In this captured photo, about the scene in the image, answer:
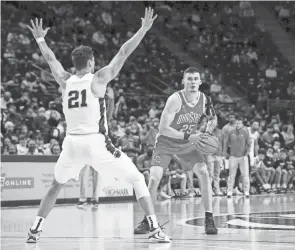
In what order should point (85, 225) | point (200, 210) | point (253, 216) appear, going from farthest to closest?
1. point (200, 210)
2. point (253, 216)
3. point (85, 225)

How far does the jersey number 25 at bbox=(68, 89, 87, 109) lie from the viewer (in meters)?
8.08

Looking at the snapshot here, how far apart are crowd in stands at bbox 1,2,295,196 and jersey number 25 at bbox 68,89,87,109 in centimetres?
987

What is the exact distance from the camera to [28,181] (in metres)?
17.2

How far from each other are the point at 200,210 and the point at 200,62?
57.3 feet

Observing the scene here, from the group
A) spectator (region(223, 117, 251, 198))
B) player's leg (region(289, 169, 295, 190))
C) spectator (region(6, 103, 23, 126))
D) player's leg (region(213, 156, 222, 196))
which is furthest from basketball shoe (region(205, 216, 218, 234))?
player's leg (region(289, 169, 295, 190))

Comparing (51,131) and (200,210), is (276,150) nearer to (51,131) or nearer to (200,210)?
(51,131)

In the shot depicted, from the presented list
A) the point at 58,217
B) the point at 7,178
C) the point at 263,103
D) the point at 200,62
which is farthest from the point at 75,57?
the point at 200,62

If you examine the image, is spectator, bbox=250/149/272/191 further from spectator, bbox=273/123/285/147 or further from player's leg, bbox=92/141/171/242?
player's leg, bbox=92/141/171/242

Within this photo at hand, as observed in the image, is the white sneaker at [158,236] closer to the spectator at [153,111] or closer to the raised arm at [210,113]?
the raised arm at [210,113]

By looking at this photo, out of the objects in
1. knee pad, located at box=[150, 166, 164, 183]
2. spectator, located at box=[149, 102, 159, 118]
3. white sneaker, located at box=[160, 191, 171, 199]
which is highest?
spectator, located at box=[149, 102, 159, 118]

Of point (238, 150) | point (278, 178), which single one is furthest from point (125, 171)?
point (278, 178)

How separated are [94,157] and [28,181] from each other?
9549 millimetres

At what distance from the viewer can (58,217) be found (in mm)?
12688

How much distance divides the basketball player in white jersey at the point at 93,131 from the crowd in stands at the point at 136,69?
9.86m
